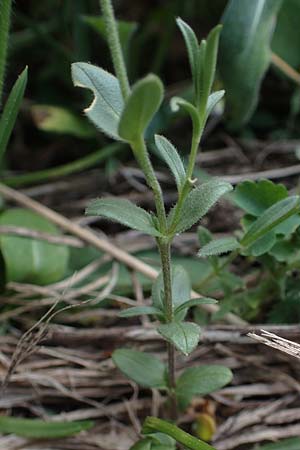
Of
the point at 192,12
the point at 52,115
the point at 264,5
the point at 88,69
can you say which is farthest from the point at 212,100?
the point at 192,12

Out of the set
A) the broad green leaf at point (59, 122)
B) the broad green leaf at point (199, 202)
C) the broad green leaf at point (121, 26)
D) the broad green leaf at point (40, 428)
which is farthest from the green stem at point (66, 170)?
the broad green leaf at point (199, 202)

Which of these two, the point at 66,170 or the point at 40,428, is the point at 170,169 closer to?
the point at 40,428

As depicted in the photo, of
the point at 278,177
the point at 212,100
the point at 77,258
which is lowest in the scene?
the point at 77,258

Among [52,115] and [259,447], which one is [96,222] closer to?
[52,115]

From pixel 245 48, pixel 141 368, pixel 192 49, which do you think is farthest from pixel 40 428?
pixel 245 48

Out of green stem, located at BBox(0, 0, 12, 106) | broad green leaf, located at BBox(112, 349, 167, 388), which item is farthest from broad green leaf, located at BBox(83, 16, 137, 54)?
broad green leaf, located at BBox(112, 349, 167, 388)

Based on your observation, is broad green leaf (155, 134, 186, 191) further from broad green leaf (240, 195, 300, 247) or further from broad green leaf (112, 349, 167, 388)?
broad green leaf (112, 349, 167, 388)
